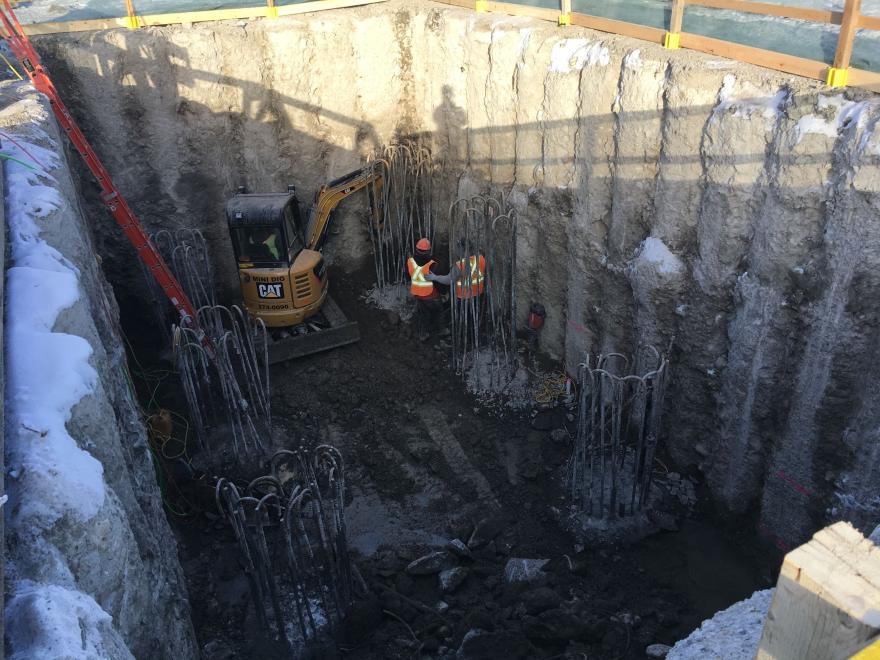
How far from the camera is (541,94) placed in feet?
32.6

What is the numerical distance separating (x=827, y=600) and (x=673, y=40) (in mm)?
7313

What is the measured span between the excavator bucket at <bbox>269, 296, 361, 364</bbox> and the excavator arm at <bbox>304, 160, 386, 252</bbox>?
1217 millimetres

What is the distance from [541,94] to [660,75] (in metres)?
2.19

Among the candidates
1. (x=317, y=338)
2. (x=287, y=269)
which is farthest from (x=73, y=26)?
(x=317, y=338)

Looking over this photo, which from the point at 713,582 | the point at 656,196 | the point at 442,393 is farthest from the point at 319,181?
the point at 713,582

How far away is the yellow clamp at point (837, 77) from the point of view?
6660 millimetres

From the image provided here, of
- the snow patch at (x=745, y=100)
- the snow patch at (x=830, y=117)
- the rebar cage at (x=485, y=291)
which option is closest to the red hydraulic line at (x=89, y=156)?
the rebar cage at (x=485, y=291)

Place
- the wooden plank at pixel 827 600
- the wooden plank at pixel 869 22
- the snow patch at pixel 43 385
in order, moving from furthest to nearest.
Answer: the wooden plank at pixel 869 22
the snow patch at pixel 43 385
the wooden plank at pixel 827 600

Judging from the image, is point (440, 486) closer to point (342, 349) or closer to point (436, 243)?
point (342, 349)

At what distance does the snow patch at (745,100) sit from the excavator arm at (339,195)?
21.1 feet

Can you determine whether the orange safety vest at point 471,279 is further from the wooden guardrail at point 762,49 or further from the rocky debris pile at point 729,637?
the rocky debris pile at point 729,637

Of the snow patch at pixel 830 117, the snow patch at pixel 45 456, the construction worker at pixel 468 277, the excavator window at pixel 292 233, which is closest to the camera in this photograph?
the snow patch at pixel 45 456

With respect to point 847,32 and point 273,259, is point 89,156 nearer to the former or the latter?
point 273,259

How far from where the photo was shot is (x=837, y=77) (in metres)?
Result: 6.69
